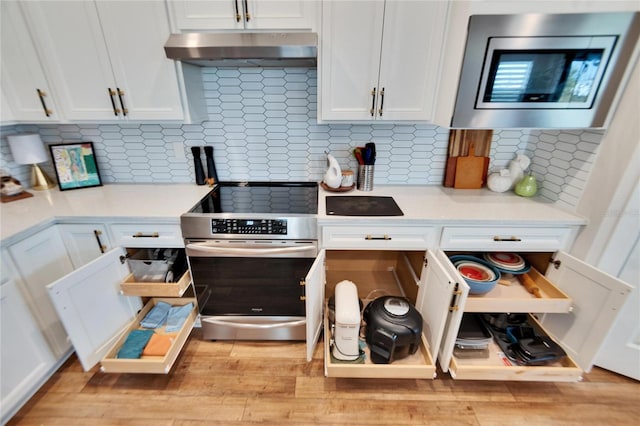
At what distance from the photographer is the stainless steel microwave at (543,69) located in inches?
48.9

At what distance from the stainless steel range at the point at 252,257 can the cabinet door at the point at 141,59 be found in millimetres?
602

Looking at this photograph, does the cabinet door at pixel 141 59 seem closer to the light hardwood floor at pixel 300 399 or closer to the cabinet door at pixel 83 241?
the cabinet door at pixel 83 241

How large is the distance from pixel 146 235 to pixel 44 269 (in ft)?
1.74

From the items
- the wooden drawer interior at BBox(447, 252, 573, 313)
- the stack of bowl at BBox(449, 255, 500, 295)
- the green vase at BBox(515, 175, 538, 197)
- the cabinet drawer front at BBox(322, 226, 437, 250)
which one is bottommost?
the wooden drawer interior at BBox(447, 252, 573, 313)

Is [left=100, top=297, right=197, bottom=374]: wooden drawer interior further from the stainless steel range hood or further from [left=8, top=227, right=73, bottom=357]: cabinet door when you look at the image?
the stainless steel range hood

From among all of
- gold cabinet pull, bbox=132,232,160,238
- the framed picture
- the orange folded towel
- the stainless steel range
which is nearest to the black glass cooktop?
the stainless steel range

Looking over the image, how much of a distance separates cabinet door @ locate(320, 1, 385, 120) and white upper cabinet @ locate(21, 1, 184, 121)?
84 cm

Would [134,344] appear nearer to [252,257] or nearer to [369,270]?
[252,257]

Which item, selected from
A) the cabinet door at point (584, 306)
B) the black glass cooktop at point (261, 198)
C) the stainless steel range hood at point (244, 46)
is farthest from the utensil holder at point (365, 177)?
the cabinet door at point (584, 306)

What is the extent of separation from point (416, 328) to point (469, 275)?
45 cm

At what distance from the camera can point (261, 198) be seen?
180 centimetres

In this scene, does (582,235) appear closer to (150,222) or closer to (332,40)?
(332,40)

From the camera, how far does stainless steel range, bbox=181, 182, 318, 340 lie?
151 centimetres

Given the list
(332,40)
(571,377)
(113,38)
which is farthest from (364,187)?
(113,38)
